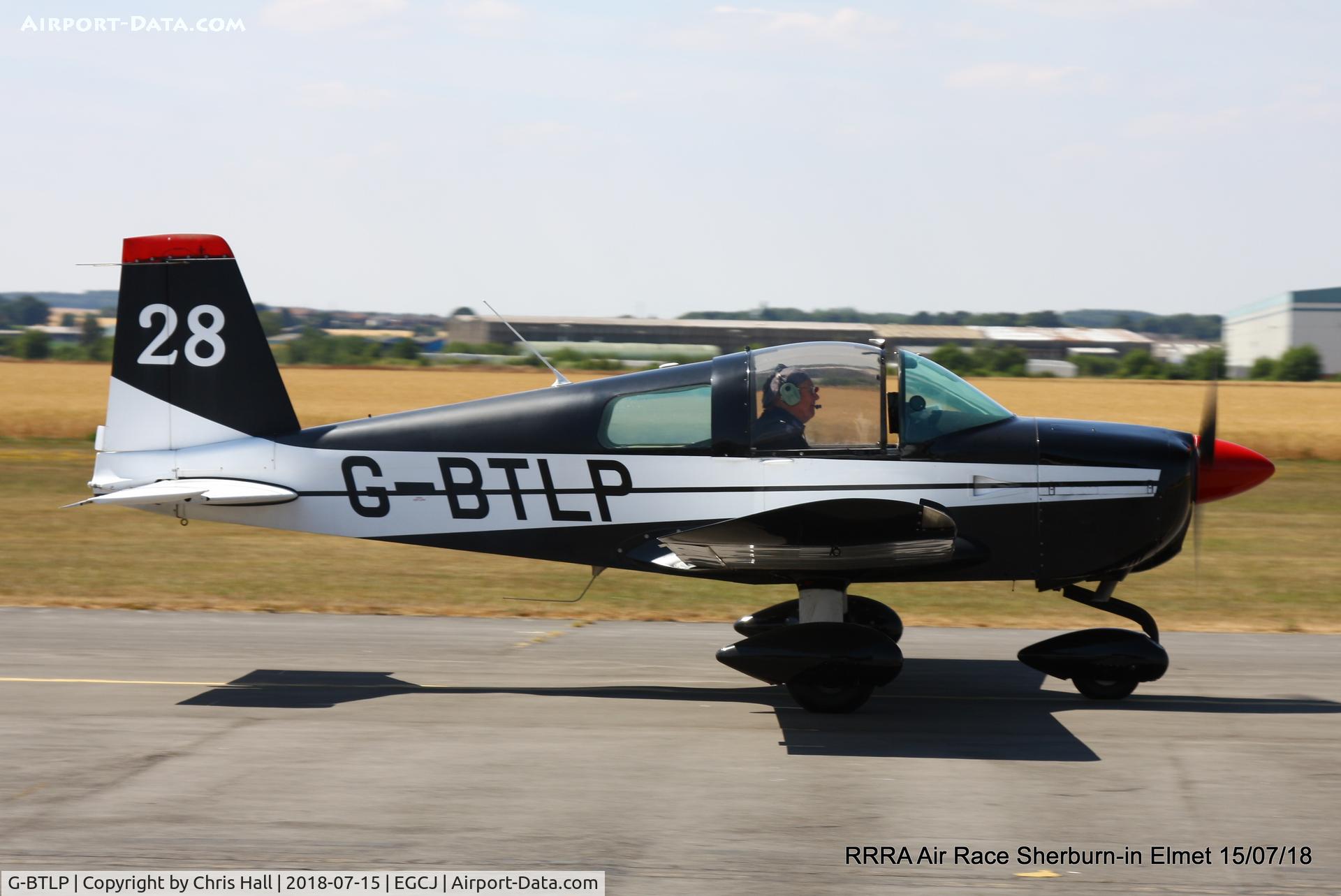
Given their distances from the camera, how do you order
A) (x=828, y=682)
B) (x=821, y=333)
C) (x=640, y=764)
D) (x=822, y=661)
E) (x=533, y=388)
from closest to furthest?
(x=640, y=764), (x=822, y=661), (x=828, y=682), (x=821, y=333), (x=533, y=388)

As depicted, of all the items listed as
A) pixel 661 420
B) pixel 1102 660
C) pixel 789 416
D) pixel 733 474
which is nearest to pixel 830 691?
pixel 733 474

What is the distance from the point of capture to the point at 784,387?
7711 millimetres

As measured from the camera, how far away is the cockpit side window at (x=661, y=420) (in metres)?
7.80

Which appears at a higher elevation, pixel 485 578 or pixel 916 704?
pixel 916 704

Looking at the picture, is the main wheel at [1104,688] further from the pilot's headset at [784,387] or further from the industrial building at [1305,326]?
the industrial building at [1305,326]

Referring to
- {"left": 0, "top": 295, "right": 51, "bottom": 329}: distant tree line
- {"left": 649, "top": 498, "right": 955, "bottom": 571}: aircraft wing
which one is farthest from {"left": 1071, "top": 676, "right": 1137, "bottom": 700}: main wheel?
{"left": 0, "top": 295, "right": 51, "bottom": 329}: distant tree line

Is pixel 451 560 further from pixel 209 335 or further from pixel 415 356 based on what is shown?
pixel 415 356

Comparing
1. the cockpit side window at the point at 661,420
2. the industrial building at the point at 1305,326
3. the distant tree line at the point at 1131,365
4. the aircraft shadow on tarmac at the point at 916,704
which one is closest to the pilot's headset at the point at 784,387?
the cockpit side window at the point at 661,420

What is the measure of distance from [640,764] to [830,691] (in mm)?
1562

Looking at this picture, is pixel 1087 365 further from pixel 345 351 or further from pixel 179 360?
pixel 179 360

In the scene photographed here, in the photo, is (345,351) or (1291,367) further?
(1291,367)

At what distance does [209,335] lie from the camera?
8391mm

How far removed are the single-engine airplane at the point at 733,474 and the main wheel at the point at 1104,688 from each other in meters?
0.01

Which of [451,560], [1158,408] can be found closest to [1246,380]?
[1158,408]
